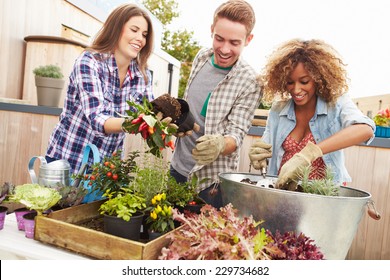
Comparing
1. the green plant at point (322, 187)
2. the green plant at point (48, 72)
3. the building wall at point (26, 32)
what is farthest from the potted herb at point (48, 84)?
the green plant at point (322, 187)

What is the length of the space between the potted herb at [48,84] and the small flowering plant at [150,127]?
2107 mm

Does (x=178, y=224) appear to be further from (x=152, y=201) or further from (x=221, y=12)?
(x=221, y=12)

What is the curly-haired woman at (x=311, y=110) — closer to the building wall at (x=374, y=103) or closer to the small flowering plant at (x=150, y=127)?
the small flowering plant at (x=150, y=127)

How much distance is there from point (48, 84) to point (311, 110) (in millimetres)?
2289

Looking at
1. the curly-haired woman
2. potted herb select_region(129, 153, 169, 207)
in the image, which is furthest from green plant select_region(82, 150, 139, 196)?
the curly-haired woman

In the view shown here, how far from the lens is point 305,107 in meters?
1.64

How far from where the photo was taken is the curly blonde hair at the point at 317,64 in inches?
58.8

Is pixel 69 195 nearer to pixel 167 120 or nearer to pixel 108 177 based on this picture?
pixel 108 177

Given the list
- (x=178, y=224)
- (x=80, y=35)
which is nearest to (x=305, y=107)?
(x=178, y=224)

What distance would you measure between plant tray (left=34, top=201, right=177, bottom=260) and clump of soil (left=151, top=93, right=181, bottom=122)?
17.3 inches

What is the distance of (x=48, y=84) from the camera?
3051mm

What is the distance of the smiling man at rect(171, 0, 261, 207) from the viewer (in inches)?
63.2

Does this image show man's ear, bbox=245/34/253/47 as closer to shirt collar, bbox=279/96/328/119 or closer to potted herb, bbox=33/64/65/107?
shirt collar, bbox=279/96/328/119

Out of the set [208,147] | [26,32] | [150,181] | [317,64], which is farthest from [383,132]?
[26,32]
